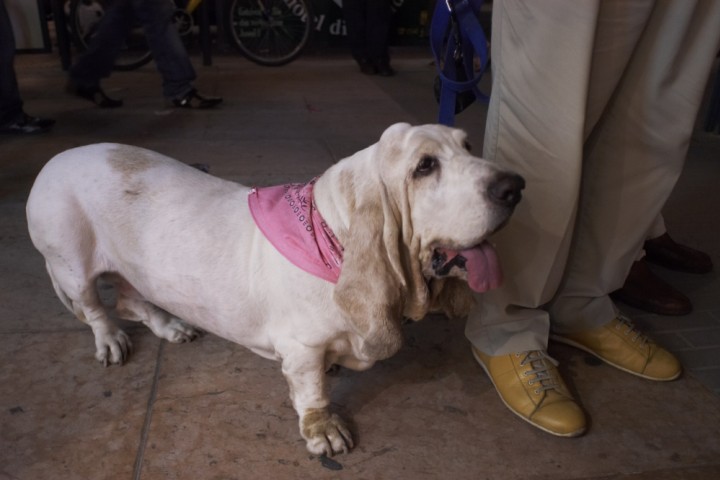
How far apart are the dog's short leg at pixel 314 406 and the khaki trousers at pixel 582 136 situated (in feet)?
2.54

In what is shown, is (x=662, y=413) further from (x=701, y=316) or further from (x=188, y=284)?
(x=188, y=284)

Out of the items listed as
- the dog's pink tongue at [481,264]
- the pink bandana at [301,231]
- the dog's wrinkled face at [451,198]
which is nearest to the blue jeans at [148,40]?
the pink bandana at [301,231]

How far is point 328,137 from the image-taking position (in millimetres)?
6195

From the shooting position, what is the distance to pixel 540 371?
278 centimetres

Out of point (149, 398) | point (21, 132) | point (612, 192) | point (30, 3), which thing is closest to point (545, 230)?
point (612, 192)

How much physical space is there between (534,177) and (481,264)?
0.56 metres

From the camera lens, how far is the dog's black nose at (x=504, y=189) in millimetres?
2037

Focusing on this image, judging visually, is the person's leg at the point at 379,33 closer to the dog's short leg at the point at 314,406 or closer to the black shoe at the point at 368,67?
the black shoe at the point at 368,67

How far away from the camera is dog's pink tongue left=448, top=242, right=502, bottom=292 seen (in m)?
2.20

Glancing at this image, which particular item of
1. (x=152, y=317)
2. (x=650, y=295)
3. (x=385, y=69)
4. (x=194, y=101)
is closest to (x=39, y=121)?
(x=194, y=101)

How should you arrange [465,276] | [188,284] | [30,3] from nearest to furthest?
[465,276] < [188,284] < [30,3]

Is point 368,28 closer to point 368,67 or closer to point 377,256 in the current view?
point 368,67

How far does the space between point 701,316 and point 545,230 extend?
1.32 metres

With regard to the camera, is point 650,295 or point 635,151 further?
point 650,295
